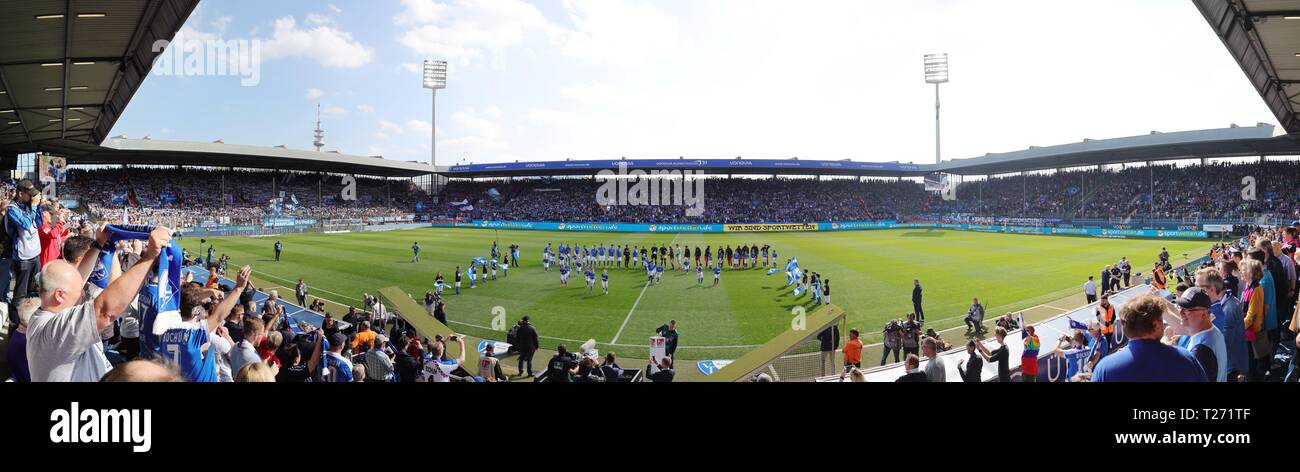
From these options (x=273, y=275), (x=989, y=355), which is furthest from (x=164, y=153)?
(x=989, y=355)

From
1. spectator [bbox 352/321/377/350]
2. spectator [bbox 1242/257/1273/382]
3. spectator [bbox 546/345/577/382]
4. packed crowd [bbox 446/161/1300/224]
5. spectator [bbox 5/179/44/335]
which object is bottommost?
spectator [bbox 546/345/577/382]

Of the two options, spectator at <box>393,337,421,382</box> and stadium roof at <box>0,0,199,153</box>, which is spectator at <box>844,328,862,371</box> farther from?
stadium roof at <box>0,0,199,153</box>

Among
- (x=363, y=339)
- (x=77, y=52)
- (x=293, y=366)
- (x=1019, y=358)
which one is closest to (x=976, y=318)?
(x=1019, y=358)

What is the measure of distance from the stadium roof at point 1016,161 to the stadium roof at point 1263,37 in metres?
34.9

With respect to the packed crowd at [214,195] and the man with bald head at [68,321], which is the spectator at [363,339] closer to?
the man with bald head at [68,321]

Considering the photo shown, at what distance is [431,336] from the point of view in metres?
9.05

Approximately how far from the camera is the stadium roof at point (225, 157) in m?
42.7

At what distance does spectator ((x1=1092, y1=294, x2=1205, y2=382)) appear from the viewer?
260cm

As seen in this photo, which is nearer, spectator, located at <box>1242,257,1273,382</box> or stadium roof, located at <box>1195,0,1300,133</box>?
spectator, located at <box>1242,257,1273,382</box>

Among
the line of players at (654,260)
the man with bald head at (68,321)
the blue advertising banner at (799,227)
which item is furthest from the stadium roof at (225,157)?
the man with bald head at (68,321)

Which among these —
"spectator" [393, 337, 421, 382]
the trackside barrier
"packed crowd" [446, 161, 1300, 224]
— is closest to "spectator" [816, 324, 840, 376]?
the trackside barrier

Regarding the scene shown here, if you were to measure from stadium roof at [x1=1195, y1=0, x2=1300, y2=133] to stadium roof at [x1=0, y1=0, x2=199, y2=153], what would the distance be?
20720 millimetres
